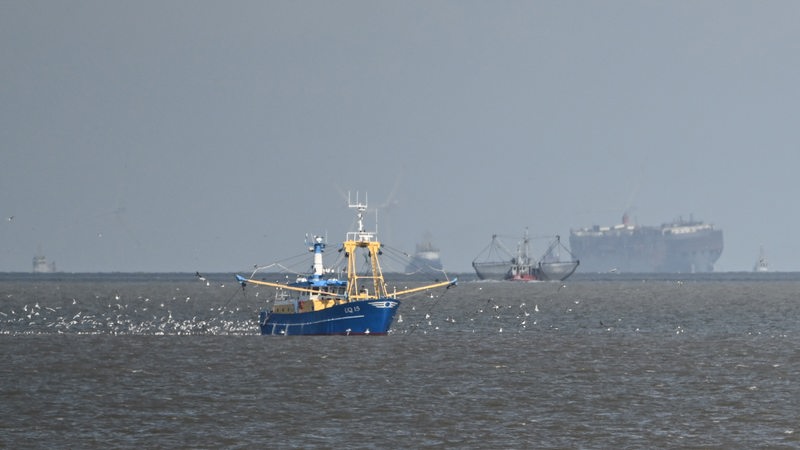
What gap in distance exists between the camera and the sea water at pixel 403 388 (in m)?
52.2

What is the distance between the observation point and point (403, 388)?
221 ft

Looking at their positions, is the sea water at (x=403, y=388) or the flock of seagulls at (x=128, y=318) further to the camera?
the flock of seagulls at (x=128, y=318)

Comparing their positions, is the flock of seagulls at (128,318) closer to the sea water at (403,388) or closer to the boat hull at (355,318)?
the sea water at (403,388)

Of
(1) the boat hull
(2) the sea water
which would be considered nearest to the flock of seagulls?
(2) the sea water

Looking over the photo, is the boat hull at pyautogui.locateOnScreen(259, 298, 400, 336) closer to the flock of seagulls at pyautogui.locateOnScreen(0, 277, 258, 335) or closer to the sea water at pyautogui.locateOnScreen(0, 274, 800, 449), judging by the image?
the sea water at pyautogui.locateOnScreen(0, 274, 800, 449)

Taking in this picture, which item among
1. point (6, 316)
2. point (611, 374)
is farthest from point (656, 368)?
point (6, 316)

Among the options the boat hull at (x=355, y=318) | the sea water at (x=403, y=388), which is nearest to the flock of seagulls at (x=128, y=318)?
the sea water at (x=403, y=388)

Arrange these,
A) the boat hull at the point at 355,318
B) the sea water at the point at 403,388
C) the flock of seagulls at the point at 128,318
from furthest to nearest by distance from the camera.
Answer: the flock of seagulls at the point at 128,318 → the boat hull at the point at 355,318 → the sea water at the point at 403,388

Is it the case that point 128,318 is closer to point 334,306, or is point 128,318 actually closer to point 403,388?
point 334,306

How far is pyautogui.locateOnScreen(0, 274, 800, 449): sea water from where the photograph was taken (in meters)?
52.2

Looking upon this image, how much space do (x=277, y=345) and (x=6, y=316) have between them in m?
60.6

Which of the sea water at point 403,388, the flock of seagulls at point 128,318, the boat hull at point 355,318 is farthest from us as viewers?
the flock of seagulls at point 128,318

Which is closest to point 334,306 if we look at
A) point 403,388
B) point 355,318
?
point 355,318

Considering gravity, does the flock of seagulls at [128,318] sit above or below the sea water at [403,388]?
above
